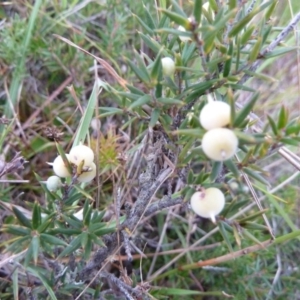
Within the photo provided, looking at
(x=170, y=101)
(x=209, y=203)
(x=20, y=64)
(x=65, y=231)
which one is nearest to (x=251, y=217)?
(x=209, y=203)

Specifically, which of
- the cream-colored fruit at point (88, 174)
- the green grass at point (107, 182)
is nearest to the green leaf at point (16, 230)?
the green grass at point (107, 182)

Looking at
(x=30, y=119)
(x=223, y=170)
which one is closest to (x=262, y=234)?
(x=223, y=170)

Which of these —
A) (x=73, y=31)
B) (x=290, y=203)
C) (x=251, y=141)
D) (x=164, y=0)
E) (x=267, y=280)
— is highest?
(x=73, y=31)

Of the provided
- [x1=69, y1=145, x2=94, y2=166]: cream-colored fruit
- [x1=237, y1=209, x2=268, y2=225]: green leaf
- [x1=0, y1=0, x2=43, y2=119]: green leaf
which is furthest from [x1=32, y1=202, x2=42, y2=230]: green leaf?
[x1=0, y1=0, x2=43, y2=119]: green leaf

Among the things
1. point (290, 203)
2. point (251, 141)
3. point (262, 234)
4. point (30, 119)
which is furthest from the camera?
point (30, 119)

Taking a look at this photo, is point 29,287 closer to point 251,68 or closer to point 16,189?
point 16,189
